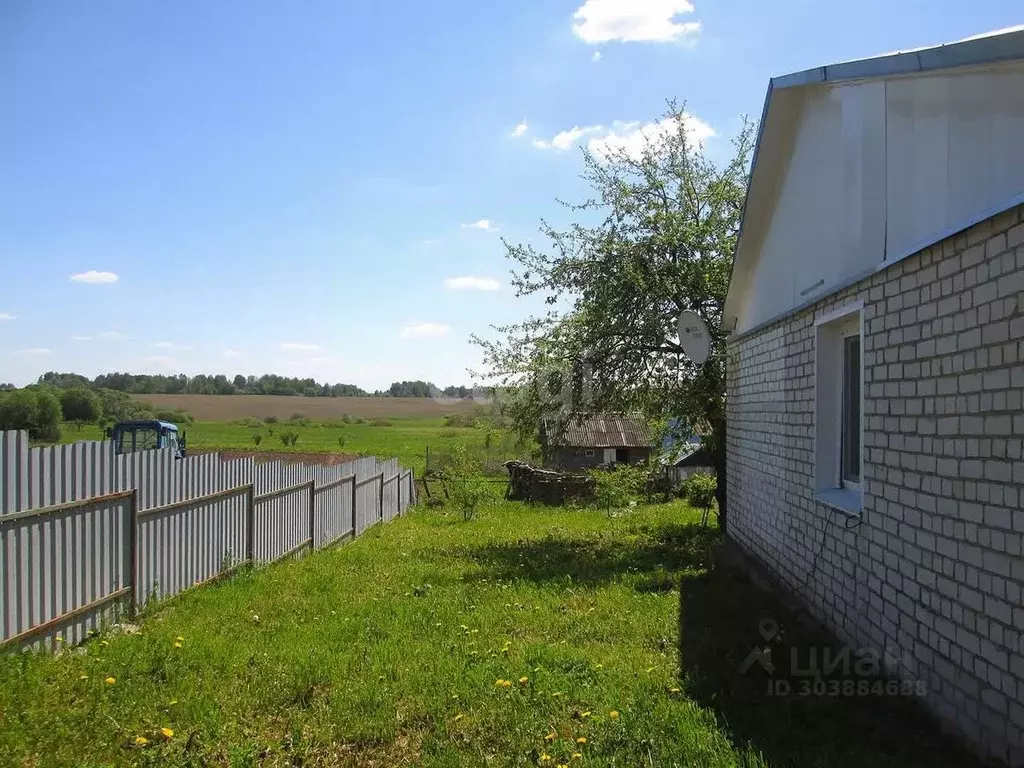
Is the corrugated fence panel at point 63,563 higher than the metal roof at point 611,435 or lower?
higher

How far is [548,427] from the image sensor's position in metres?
14.4

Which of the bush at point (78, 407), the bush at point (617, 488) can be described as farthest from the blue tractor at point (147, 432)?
the bush at point (78, 407)

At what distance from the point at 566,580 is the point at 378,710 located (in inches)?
189

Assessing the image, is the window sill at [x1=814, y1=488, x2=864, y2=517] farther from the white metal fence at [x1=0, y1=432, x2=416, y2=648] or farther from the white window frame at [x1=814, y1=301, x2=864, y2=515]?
the white metal fence at [x1=0, y1=432, x2=416, y2=648]

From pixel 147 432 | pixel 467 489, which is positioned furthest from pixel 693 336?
pixel 147 432

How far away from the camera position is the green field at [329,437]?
134ft

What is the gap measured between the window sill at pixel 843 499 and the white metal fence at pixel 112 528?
5666 millimetres

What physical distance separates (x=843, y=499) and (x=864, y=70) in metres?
3.02

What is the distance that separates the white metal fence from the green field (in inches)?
895

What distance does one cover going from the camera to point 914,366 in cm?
414

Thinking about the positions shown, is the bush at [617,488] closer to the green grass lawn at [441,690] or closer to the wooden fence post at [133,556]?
the green grass lawn at [441,690]

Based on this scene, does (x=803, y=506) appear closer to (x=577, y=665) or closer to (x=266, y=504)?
(x=577, y=665)

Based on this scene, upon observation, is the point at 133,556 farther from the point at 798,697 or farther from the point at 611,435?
the point at 611,435

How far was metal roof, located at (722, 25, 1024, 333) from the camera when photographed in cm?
329
